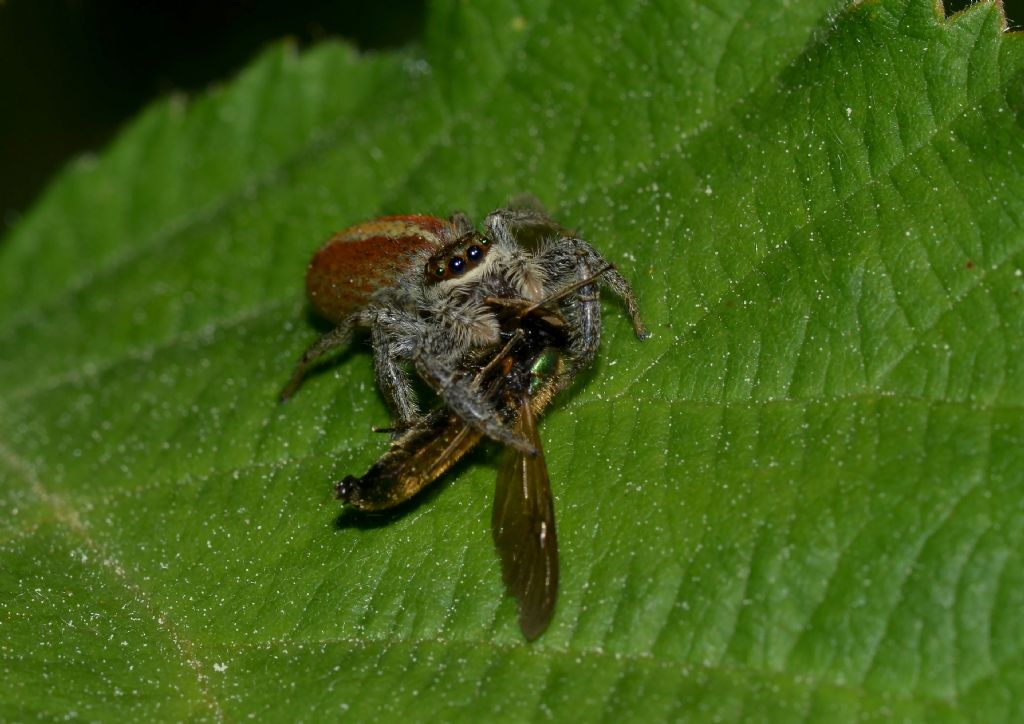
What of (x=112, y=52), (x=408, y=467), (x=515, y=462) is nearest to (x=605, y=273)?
(x=515, y=462)

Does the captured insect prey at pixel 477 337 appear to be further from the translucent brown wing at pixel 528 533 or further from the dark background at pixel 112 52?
the dark background at pixel 112 52

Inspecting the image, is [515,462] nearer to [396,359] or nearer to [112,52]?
[396,359]

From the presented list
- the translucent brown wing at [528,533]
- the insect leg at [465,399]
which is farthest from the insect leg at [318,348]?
the translucent brown wing at [528,533]

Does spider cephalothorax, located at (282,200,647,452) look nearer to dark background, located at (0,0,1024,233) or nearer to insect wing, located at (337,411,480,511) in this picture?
insect wing, located at (337,411,480,511)

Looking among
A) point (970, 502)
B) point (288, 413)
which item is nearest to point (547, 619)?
point (970, 502)

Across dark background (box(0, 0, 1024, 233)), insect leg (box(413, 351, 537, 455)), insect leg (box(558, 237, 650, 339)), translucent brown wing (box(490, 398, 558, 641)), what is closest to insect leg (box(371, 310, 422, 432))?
insect leg (box(413, 351, 537, 455))

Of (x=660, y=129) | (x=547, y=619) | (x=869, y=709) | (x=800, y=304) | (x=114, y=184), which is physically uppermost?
(x=114, y=184)

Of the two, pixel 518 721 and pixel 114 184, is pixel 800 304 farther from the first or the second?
pixel 114 184
